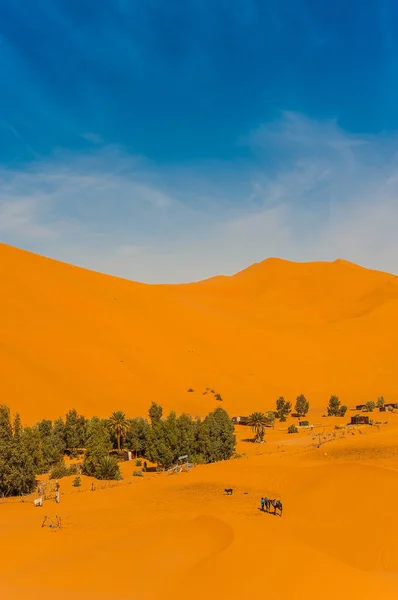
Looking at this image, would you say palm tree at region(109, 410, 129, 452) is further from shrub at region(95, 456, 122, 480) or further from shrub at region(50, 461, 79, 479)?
shrub at region(95, 456, 122, 480)

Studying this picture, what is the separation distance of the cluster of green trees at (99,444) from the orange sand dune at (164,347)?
6.52 metres

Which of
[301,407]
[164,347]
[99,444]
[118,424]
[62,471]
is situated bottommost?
[62,471]

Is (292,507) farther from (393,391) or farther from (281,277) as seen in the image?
(281,277)

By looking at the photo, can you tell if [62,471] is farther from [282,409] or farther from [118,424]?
[282,409]

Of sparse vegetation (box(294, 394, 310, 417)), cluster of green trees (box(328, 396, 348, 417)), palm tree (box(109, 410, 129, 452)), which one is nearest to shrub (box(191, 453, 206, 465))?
palm tree (box(109, 410, 129, 452))

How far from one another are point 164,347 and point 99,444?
Result: 31254 mm

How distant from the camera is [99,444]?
23.9 meters

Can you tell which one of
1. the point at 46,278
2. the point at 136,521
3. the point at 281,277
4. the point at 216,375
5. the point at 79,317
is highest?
the point at 281,277

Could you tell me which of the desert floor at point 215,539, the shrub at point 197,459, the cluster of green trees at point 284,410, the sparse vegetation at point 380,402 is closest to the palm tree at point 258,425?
the cluster of green trees at point 284,410

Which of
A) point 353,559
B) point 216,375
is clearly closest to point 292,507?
point 353,559

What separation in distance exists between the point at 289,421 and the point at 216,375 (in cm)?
1091

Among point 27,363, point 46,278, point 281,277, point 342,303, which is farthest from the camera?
point 281,277

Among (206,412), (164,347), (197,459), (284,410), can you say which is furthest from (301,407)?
(197,459)

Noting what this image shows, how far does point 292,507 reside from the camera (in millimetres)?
15078
